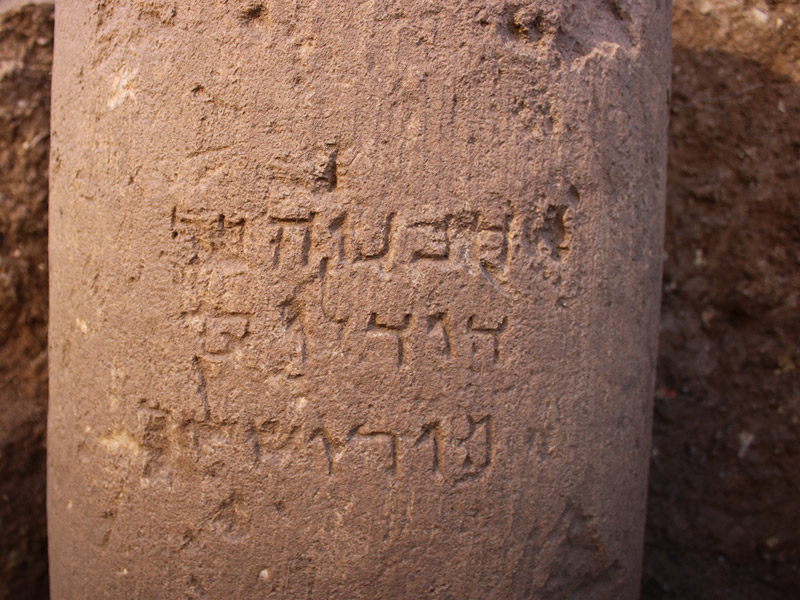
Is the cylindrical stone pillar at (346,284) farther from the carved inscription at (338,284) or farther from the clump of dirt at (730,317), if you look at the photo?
the clump of dirt at (730,317)

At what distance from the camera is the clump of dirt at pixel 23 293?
74.5 inches

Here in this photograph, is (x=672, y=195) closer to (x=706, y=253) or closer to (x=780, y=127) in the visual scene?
(x=706, y=253)

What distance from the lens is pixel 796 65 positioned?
201 centimetres

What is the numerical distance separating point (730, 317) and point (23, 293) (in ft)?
7.31

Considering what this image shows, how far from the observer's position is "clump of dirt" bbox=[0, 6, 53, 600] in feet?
6.21

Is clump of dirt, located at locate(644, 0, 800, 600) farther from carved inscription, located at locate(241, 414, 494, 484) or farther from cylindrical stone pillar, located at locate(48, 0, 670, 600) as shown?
carved inscription, located at locate(241, 414, 494, 484)

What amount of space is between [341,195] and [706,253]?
1491 millimetres

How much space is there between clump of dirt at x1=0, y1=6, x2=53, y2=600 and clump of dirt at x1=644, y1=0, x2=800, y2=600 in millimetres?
1977

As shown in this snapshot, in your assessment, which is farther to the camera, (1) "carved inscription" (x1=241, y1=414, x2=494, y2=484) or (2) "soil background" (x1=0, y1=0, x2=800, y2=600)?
(2) "soil background" (x1=0, y1=0, x2=800, y2=600)

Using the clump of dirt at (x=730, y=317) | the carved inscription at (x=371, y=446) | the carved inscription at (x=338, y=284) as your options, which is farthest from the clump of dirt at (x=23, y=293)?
the clump of dirt at (x=730, y=317)

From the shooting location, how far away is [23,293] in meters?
1.95

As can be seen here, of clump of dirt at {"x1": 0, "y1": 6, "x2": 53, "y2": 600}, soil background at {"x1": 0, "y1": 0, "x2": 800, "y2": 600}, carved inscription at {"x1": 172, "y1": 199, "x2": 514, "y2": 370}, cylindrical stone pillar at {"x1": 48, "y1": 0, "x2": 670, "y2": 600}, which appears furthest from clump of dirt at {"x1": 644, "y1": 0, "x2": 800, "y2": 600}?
clump of dirt at {"x1": 0, "y1": 6, "x2": 53, "y2": 600}

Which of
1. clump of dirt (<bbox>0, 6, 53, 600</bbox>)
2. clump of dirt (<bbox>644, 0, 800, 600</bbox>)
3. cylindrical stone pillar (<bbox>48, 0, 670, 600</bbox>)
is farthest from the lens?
clump of dirt (<bbox>644, 0, 800, 600</bbox>)

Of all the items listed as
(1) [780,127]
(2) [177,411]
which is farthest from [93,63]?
(1) [780,127]
